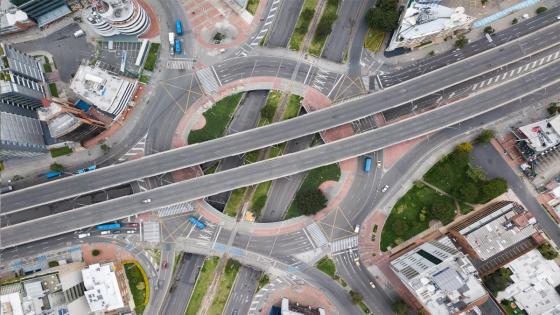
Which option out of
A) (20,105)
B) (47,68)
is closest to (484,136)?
(47,68)

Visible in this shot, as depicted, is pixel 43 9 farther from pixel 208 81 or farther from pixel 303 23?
pixel 303 23

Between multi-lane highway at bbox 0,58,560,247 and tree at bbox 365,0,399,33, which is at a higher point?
tree at bbox 365,0,399,33

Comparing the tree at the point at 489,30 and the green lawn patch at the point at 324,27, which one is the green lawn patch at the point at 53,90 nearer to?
the green lawn patch at the point at 324,27

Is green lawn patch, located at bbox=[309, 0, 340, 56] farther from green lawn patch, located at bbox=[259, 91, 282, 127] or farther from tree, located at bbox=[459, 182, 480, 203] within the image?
tree, located at bbox=[459, 182, 480, 203]

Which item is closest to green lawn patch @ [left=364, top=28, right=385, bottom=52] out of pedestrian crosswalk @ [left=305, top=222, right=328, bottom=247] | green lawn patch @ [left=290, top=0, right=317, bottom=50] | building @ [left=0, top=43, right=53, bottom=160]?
green lawn patch @ [left=290, top=0, right=317, bottom=50]

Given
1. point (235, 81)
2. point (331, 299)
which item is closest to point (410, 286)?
point (331, 299)

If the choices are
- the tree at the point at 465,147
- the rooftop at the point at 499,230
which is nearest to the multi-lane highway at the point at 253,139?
the tree at the point at 465,147

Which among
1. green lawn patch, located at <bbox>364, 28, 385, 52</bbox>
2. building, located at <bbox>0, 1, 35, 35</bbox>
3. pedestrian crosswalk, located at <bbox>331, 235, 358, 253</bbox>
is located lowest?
pedestrian crosswalk, located at <bbox>331, 235, 358, 253</bbox>
